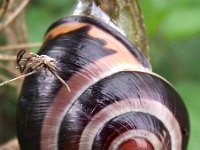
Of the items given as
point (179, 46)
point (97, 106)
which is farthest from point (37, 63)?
point (179, 46)

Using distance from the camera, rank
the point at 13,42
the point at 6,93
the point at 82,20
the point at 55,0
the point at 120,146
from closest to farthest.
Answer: the point at 120,146 < the point at 82,20 < the point at 13,42 < the point at 6,93 < the point at 55,0

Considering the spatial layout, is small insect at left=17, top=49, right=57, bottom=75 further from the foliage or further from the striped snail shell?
the foliage

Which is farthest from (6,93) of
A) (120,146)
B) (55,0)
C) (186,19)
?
(120,146)

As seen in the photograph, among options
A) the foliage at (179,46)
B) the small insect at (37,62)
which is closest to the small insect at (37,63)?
the small insect at (37,62)

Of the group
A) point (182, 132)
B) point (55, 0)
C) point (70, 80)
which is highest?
point (55, 0)

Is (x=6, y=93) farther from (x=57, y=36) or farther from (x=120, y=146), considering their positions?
(x=120, y=146)

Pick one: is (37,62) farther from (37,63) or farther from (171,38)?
(171,38)

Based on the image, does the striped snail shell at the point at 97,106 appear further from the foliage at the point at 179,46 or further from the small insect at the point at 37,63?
the foliage at the point at 179,46
